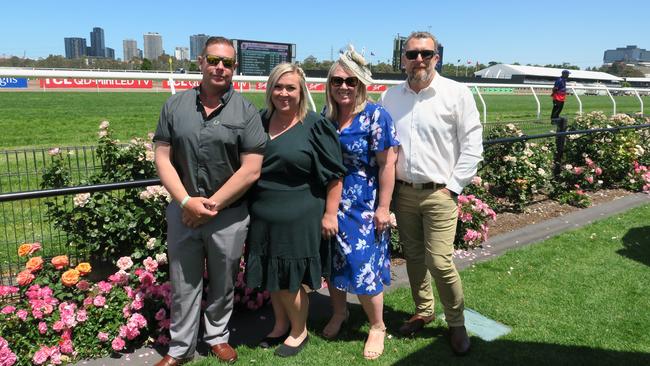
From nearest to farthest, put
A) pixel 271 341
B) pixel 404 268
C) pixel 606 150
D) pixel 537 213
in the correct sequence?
pixel 271 341 < pixel 404 268 < pixel 537 213 < pixel 606 150

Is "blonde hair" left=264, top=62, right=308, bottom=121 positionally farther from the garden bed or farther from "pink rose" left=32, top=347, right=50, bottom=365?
the garden bed

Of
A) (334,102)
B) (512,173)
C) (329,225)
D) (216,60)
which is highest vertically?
(216,60)

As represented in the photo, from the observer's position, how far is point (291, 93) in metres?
2.95

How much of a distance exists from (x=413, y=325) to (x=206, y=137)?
6.76 ft

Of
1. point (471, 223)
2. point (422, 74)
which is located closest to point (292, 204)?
point (422, 74)

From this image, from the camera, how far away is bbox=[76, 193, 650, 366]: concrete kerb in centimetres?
341

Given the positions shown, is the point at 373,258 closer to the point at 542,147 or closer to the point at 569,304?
the point at 569,304

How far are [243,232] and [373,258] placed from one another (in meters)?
0.83

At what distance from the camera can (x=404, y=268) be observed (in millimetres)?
5082

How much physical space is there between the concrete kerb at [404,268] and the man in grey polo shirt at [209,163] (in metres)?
0.68

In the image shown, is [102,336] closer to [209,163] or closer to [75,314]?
[75,314]

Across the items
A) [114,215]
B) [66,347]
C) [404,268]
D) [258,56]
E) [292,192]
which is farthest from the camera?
[258,56]

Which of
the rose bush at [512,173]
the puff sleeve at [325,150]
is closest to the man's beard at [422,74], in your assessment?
the puff sleeve at [325,150]

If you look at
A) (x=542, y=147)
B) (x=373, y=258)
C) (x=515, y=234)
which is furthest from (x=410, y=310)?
(x=542, y=147)
